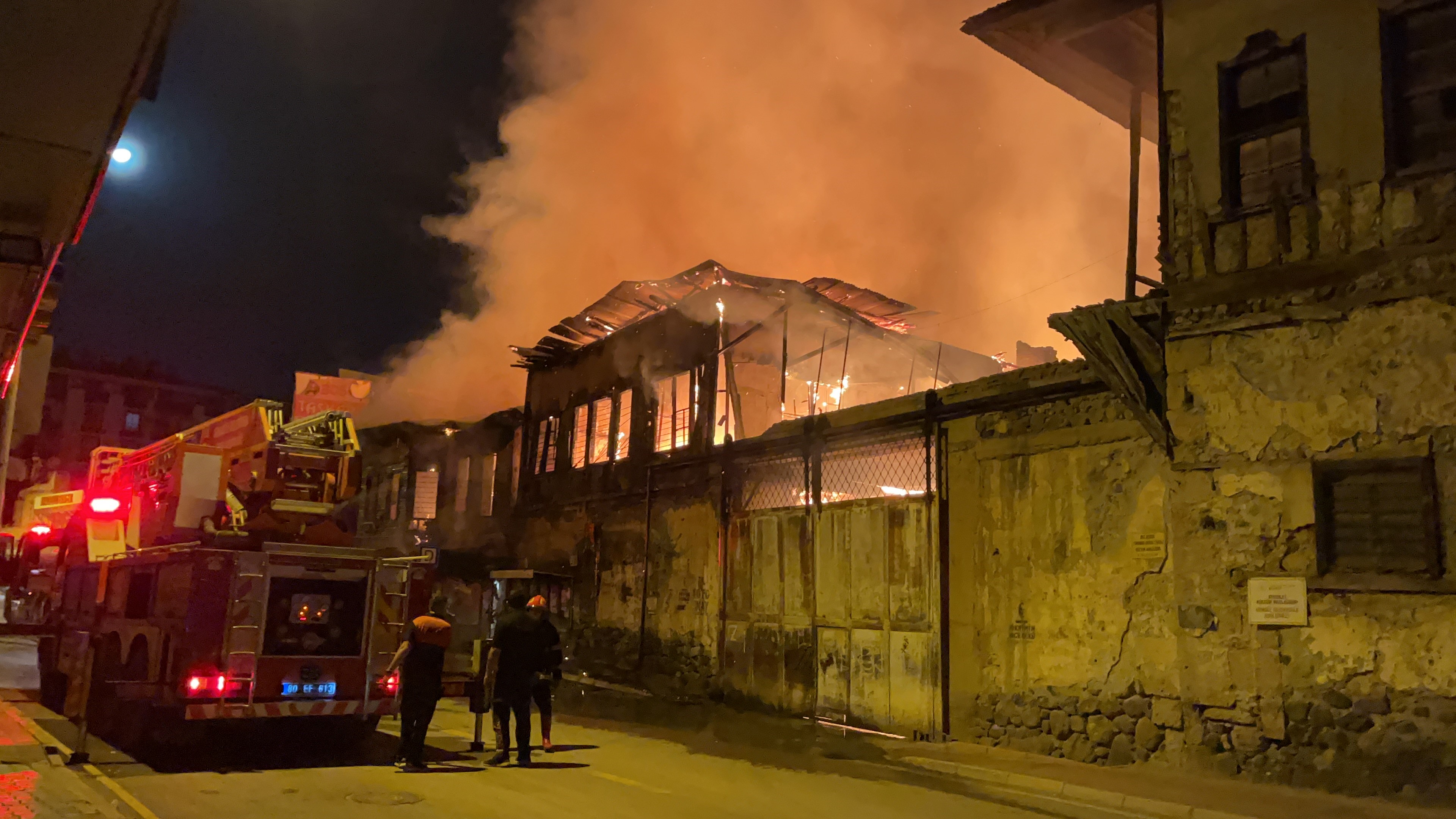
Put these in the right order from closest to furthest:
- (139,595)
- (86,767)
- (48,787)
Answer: (48,787), (86,767), (139,595)

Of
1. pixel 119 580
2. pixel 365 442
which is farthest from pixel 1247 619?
pixel 365 442

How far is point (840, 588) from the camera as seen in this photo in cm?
1380

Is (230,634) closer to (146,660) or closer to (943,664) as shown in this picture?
(146,660)

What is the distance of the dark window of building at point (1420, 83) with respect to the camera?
8531 millimetres

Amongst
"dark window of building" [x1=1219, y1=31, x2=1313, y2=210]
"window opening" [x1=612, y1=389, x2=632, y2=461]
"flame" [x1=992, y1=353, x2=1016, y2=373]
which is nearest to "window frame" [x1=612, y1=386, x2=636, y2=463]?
"window opening" [x1=612, y1=389, x2=632, y2=461]

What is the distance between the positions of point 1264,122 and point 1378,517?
4.10 metres

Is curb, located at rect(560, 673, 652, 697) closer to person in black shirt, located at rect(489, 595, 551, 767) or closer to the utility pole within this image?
person in black shirt, located at rect(489, 595, 551, 767)

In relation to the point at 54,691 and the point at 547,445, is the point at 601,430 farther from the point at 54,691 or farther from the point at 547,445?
the point at 54,691

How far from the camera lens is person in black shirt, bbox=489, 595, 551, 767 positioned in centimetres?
910

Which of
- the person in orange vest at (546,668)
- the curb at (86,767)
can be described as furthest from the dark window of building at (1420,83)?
the curb at (86,767)

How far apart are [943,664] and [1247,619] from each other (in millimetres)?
3915

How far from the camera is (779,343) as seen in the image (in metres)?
18.5

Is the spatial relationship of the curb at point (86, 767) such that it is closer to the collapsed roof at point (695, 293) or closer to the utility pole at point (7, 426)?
the utility pole at point (7, 426)

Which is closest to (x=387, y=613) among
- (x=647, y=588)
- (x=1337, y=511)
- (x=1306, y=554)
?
(x=647, y=588)
